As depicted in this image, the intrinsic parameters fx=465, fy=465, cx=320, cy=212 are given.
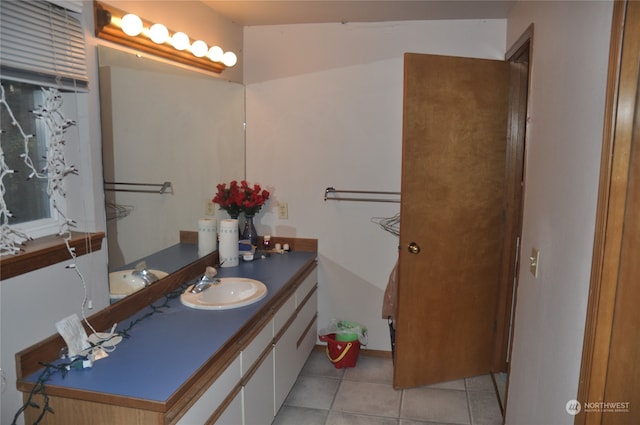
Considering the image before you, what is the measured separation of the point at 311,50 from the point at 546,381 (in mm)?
2421

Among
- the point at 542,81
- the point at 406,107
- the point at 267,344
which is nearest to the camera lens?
the point at 542,81

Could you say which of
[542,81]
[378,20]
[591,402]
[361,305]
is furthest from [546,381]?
[378,20]

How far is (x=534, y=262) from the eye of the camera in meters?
1.90

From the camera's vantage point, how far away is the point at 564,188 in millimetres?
1587

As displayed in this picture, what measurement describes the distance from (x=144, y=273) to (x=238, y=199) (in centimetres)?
91

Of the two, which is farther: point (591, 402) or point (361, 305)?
point (361, 305)

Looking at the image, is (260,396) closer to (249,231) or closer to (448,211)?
(249,231)

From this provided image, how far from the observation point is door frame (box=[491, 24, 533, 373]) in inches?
111

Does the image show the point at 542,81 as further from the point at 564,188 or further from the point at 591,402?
the point at 591,402

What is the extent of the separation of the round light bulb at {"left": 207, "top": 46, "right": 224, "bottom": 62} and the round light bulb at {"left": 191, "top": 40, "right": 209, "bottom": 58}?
0.10 metres

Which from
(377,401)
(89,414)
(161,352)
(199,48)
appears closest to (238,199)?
(199,48)
